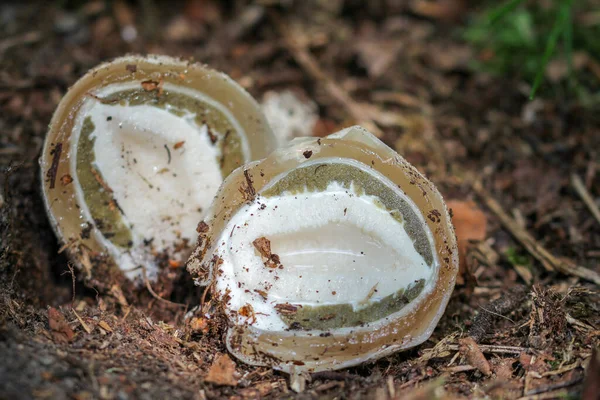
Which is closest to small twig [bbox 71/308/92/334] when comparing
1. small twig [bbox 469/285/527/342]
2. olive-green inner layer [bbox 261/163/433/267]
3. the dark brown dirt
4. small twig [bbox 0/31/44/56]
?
the dark brown dirt

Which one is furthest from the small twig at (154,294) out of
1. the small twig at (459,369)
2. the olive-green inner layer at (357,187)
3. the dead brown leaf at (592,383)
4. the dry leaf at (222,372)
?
the dead brown leaf at (592,383)

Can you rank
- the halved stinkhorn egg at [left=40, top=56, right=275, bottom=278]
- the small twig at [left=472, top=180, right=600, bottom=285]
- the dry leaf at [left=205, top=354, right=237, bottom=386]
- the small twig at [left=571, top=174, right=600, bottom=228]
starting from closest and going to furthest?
the dry leaf at [left=205, top=354, right=237, bottom=386], the halved stinkhorn egg at [left=40, top=56, right=275, bottom=278], the small twig at [left=472, top=180, right=600, bottom=285], the small twig at [left=571, top=174, right=600, bottom=228]

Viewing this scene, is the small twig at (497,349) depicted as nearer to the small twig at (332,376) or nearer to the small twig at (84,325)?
the small twig at (332,376)

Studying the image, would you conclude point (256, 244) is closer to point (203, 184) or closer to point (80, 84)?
point (203, 184)

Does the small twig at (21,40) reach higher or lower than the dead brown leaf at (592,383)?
higher

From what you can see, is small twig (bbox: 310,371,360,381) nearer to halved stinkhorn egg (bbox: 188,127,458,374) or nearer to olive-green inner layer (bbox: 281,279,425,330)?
halved stinkhorn egg (bbox: 188,127,458,374)

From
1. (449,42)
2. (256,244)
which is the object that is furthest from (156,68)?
(449,42)

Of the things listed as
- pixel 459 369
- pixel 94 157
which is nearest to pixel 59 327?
pixel 94 157
